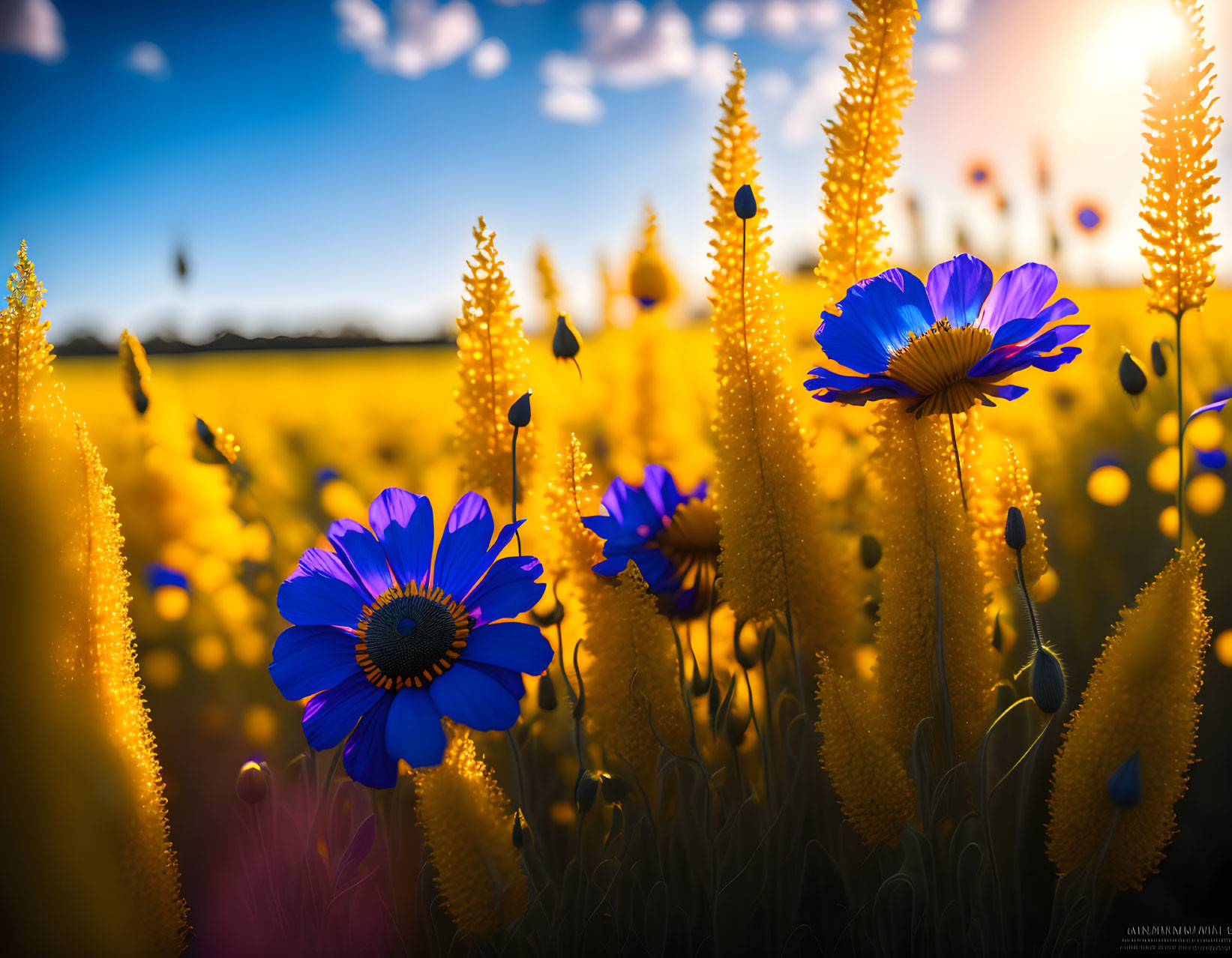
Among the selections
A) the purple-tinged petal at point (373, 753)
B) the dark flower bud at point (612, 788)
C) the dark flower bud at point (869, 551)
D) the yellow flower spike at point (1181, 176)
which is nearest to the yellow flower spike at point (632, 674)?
the dark flower bud at point (612, 788)

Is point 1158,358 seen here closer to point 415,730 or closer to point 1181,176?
point 1181,176

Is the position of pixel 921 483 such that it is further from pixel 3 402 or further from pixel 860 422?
pixel 3 402

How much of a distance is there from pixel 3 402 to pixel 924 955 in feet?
1.99

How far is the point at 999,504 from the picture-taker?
0.46 meters

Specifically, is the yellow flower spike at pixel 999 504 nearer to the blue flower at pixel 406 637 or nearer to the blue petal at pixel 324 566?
the blue flower at pixel 406 637

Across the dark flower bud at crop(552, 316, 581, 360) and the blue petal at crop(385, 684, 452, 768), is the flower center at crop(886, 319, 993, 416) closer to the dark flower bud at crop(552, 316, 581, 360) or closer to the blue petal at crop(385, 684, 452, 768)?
the dark flower bud at crop(552, 316, 581, 360)

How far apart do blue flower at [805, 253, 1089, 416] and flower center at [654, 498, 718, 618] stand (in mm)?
162

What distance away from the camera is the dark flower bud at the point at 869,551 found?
60cm

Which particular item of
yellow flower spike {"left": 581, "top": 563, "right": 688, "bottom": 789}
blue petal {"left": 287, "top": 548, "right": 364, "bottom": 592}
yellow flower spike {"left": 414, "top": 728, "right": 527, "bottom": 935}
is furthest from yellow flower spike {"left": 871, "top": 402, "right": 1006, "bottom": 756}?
blue petal {"left": 287, "top": 548, "right": 364, "bottom": 592}

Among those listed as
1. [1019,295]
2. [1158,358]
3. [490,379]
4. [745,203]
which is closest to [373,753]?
[490,379]

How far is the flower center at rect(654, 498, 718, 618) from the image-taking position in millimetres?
568

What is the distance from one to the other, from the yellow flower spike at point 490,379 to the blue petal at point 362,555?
77 mm

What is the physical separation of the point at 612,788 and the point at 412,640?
0.17 metres

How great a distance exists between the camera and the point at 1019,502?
17.8 inches
